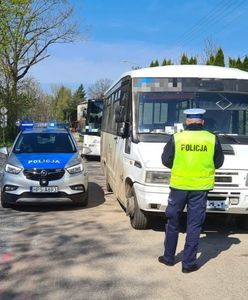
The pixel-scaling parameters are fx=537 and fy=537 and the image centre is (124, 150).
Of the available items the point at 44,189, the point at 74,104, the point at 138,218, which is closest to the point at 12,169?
the point at 44,189

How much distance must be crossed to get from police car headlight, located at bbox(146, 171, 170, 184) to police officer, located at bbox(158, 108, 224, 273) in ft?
4.76

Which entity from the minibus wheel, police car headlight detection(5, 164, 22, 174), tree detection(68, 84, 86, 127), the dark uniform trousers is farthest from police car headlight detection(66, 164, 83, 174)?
tree detection(68, 84, 86, 127)

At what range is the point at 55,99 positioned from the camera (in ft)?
355

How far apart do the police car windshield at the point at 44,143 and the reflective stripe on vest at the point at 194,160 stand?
542cm

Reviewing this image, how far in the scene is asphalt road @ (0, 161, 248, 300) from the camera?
18.2ft

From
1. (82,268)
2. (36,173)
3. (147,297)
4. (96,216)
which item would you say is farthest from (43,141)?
(147,297)

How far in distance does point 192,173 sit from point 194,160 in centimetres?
15

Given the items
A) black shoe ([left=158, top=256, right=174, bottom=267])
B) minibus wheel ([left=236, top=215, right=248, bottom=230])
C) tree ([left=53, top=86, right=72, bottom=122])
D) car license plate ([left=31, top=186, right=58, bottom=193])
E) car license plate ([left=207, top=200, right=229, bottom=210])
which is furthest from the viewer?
tree ([left=53, top=86, right=72, bottom=122])

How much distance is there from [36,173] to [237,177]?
13.3 ft

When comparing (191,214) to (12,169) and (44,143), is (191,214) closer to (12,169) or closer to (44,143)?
(12,169)

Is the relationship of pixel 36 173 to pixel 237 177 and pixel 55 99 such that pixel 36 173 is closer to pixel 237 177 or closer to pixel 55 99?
pixel 237 177

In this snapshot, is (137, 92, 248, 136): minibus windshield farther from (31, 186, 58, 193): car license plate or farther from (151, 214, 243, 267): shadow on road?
(31, 186, 58, 193): car license plate

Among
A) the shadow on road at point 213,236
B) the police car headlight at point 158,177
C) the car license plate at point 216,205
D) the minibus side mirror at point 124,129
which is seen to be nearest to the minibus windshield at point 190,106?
the minibus side mirror at point 124,129

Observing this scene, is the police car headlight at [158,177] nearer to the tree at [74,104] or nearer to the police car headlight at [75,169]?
the police car headlight at [75,169]
